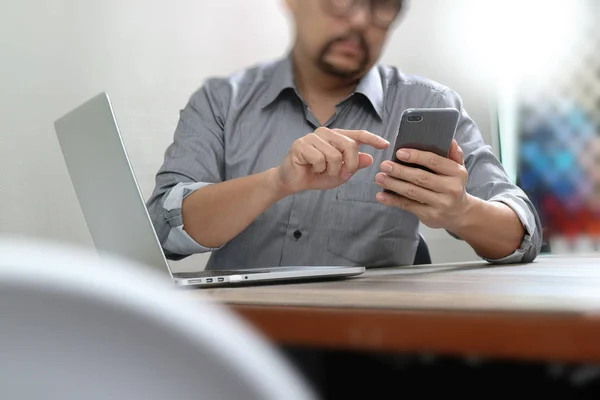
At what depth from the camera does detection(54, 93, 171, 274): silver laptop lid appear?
0.80 m

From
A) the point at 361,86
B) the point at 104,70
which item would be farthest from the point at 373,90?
the point at 104,70

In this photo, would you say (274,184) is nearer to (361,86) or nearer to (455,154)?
(455,154)

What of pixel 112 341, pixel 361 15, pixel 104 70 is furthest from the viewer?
pixel 104 70

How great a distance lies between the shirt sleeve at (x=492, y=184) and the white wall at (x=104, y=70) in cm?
81

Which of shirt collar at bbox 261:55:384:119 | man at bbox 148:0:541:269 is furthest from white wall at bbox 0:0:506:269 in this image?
shirt collar at bbox 261:55:384:119

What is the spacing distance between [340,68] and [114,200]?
926 millimetres

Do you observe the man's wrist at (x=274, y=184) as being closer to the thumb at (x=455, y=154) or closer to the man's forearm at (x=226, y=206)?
the man's forearm at (x=226, y=206)

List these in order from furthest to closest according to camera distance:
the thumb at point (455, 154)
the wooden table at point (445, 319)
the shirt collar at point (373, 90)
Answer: the shirt collar at point (373, 90), the thumb at point (455, 154), the wooden table at point (445, 319)

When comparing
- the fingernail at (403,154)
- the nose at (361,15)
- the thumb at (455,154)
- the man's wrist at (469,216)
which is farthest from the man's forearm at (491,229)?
the nose at (361,15)

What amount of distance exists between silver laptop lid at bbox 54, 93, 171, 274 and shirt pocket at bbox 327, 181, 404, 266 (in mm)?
647

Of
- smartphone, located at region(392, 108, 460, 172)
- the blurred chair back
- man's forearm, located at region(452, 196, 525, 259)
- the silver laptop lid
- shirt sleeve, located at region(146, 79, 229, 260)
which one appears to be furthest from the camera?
shirt sleeve, located at region(146, 79, 229, 260)

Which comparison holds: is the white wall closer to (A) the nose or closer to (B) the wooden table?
(A) the nose

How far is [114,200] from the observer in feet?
2.82

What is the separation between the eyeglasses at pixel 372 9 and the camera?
181 centimetres
